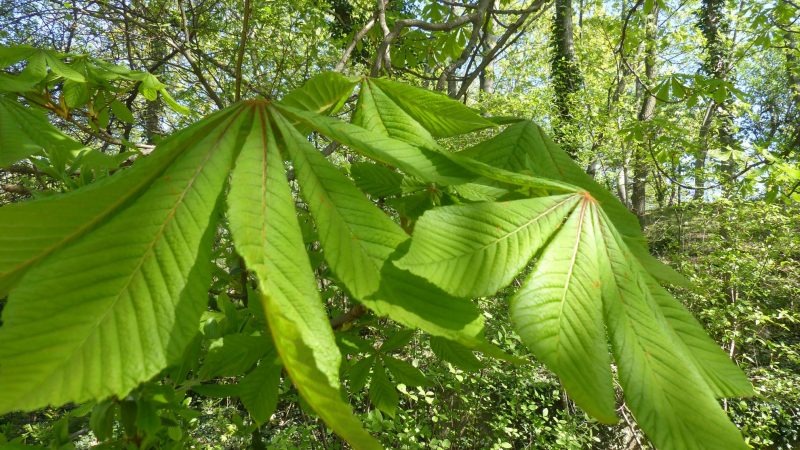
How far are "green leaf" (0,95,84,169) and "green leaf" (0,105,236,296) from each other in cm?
78

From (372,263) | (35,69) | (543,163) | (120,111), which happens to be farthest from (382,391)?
(120,111)

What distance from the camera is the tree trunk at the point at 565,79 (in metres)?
6.92

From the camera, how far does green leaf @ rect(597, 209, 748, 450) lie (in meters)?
0.48

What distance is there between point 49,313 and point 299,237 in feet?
0.79

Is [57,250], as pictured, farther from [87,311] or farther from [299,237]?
[299,237]

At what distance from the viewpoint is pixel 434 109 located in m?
0.84

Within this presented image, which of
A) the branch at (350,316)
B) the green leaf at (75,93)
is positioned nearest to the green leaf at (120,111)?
the green leaf at (75,93)

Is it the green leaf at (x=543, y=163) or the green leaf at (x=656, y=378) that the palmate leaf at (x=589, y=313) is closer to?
the green leaf at (x=656, y=378)

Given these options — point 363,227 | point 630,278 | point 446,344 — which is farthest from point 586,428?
point 363,227

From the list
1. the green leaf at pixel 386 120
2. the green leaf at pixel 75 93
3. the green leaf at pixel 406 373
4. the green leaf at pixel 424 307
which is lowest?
the green leaf at pixel 406 373

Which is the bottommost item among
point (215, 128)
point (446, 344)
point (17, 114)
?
point (446, 344)

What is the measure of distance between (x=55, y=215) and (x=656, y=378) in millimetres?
744

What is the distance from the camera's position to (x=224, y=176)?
0.57 metres

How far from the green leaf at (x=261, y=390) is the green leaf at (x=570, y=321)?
77 centimetres
